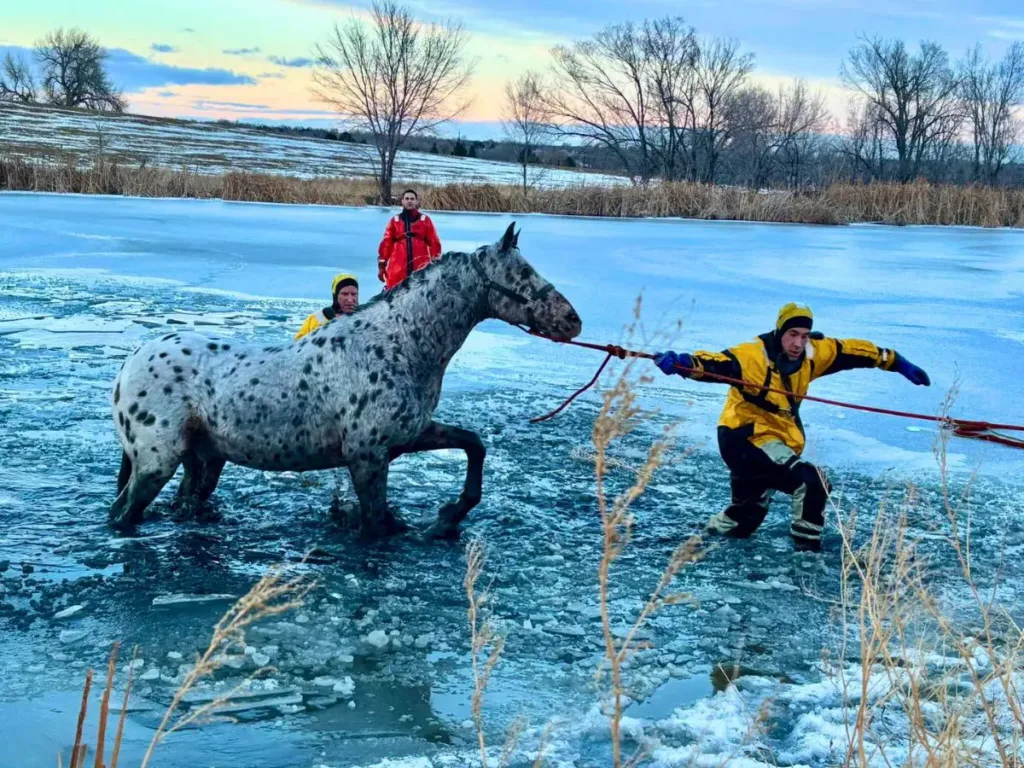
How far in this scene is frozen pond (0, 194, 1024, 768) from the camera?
363cm

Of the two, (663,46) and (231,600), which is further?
(663,46)

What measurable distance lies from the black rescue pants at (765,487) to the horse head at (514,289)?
1.05 m

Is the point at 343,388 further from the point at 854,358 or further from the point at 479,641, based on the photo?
the point at 479,641

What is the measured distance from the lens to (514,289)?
5.35m

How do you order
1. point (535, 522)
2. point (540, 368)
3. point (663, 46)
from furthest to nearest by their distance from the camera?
1. point (663, 46)
2. point (540, 368)
3. point (535, 522)

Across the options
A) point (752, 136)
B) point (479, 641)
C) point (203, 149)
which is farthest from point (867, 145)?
point (479, 641)

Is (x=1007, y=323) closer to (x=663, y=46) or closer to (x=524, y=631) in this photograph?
(x=524, y=631)

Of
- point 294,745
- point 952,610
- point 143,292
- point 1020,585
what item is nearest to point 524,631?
point 294,745

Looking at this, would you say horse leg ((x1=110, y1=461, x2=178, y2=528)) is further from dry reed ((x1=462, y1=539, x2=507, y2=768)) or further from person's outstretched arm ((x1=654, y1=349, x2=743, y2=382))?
person's outstretched arm ((x1=654, y1=349, x2=743, y2=382))

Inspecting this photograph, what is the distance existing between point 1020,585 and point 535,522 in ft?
7.76

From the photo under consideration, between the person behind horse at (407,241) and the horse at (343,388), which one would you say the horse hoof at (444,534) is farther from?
the person behind horse at (407,241)

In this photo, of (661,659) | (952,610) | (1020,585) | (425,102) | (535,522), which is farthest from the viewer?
(425,102)

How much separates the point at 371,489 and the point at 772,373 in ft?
6.75

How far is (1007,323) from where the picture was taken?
12727 mm
